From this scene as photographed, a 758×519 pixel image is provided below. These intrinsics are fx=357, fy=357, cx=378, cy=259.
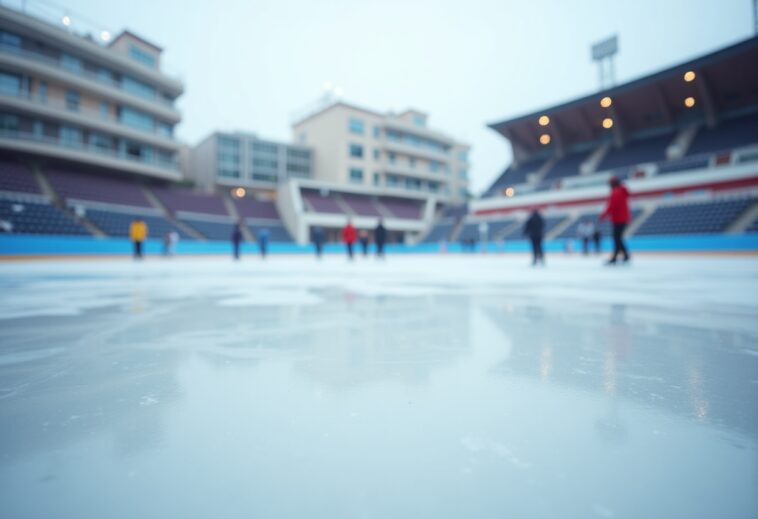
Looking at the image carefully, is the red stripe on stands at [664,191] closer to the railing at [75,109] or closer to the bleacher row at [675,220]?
the bleacher row at [675,220]

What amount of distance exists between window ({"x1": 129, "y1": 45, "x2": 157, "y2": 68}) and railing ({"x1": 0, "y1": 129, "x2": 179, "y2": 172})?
22.0ft

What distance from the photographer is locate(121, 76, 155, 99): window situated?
23.9 m

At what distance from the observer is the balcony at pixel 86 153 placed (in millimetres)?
19234

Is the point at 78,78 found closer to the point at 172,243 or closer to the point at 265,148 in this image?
the point at 172,243

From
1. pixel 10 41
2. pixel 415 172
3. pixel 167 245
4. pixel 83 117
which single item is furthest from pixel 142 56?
pixel 415 172

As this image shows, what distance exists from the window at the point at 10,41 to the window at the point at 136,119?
5.28 m

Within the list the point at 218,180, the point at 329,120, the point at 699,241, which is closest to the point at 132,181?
the point at 218,180

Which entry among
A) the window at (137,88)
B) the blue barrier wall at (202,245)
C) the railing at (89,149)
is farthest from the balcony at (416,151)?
the window at (137,88)

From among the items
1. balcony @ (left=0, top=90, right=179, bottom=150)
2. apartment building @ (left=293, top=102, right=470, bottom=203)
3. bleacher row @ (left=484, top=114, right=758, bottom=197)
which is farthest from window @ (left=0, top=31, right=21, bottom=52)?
bleacher row @ (left=484, top=114, right=758, bottom=197)

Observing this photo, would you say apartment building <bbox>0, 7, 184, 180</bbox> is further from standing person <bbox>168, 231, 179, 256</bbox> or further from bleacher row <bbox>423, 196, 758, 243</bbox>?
bleacher row <bbox>423, 196, 758, 243</bbox>

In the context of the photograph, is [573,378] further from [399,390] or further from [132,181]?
[132,181]

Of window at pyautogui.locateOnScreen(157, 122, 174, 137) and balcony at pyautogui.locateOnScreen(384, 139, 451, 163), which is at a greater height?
balcony at pyautogui.locateOnScreen(384, 139, 451, 163)

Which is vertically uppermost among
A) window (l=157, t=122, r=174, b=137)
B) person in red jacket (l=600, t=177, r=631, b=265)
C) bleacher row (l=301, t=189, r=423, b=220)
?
window (l=157, t=122, r=174, b=137)

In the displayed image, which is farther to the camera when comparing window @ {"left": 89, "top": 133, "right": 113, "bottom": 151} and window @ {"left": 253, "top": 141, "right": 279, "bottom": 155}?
window @ {"left": 253, "top": 141, "right": 279, "bottom": 155}
